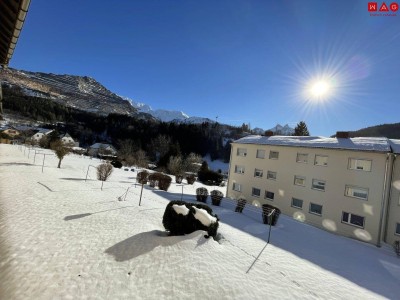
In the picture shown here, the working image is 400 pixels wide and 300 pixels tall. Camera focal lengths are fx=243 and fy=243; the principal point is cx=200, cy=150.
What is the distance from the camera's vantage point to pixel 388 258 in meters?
16.5

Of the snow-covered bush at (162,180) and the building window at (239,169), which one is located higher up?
the building window at (239,169)

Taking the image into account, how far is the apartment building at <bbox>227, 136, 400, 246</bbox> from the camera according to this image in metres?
20.4

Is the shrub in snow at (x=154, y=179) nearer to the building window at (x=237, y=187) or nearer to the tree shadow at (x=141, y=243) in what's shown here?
the building window at (x=237, y=187)

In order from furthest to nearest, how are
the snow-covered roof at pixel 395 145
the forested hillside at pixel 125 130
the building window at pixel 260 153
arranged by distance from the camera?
1. the forested hillside at pixel 125 130
2. the building window at pixel 260 153
3. the snow-covered roof at pixel 395 145

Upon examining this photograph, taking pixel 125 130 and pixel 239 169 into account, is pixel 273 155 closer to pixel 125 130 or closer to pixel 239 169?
pixel 239 169

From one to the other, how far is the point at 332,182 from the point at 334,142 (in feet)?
13.8

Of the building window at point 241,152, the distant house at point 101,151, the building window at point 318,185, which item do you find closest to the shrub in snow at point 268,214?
the building window at point 318,185

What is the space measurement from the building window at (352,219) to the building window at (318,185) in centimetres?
309

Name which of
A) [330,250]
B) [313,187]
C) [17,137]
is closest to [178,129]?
[17,137]

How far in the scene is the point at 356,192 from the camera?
22.2 meters

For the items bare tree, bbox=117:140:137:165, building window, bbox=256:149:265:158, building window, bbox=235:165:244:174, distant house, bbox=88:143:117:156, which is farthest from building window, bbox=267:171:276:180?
distant house, bbox=88:143:117:156

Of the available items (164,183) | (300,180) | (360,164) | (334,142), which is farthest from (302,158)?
(164,183)

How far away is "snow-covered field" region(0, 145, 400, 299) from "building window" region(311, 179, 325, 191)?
972 centimetres

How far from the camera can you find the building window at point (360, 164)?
21.7 m
